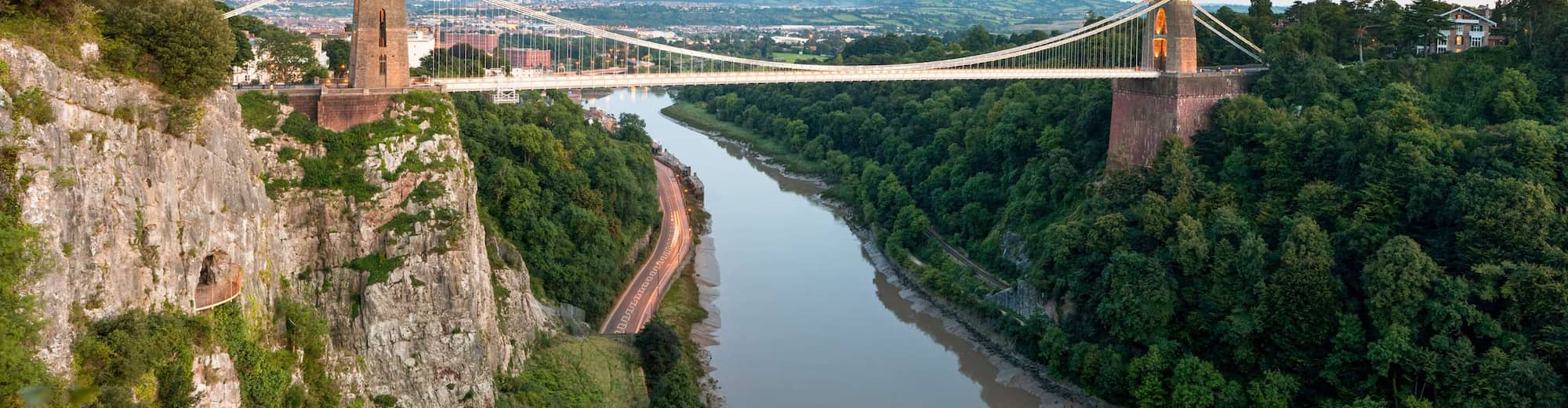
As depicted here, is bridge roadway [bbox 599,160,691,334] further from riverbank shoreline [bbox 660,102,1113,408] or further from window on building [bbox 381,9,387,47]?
window on building [bbox 381,9,387,47]

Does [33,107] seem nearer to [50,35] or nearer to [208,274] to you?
[50,35]

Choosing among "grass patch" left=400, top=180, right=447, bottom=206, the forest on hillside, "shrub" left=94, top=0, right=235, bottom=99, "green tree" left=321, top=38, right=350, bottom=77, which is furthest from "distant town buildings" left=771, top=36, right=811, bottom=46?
"shrub" left=94, top=0, right=235, bottom=99

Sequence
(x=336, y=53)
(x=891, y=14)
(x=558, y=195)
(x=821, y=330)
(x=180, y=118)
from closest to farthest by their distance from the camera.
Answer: (x=180, y=118), (x=821, y=330), (x=558, y=195), (x=336, y=53), (x=891, y=14)

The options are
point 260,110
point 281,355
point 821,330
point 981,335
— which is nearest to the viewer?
point 281,355

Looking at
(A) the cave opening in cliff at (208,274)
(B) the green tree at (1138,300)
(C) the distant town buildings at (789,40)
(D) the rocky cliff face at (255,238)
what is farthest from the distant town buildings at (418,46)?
(C) the distant town buildings at (789,40)

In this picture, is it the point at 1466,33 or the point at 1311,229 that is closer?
the point at 1311,229

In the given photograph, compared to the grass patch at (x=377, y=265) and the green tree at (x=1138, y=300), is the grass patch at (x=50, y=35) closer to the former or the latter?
the grass patch at (x=377, y=265)

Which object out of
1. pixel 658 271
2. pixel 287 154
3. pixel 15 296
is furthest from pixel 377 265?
pixel 658 271
